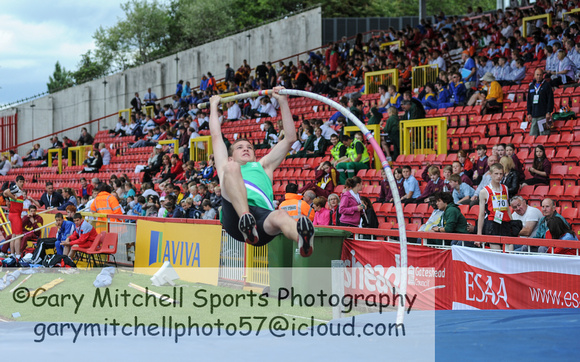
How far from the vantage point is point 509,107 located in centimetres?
1562

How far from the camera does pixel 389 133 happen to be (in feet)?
50.6

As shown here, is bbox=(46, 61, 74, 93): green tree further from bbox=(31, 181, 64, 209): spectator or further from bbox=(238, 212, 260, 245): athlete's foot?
bbox=(238, 212, 260, 245): athlete's foot

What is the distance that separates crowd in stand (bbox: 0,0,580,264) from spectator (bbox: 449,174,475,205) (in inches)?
1.0

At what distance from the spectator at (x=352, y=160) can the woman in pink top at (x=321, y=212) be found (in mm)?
2756

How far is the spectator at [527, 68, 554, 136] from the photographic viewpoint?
13.4 m

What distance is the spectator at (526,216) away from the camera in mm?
9656

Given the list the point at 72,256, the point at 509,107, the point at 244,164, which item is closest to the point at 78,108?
the point at 72,256

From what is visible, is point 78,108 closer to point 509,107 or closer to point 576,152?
point 509,107

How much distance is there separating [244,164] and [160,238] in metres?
6.33

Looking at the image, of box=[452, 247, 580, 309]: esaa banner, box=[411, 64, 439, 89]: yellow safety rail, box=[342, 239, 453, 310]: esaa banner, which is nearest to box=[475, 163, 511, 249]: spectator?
box=[342, 239, 453, 310]: esaa banner

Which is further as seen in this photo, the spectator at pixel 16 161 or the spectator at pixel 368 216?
the spectator at pixel 16 161

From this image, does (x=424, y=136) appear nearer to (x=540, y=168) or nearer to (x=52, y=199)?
(x=540, y=168)

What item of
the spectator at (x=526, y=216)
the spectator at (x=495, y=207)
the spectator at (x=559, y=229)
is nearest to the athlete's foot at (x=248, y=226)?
the spectator at (x=559, y=229)

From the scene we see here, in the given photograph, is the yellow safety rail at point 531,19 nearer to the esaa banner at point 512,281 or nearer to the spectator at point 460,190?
the spectator at point 460,190
